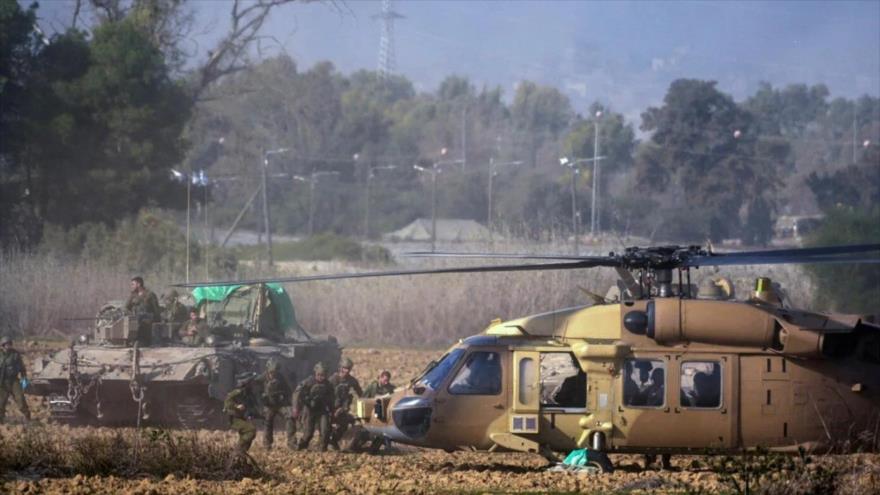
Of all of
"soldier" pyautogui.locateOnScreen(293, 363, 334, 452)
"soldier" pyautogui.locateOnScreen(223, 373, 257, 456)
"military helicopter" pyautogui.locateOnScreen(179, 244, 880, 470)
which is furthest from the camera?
"soldier" pyautogui.locateOnScreen(293, 363, 334, 452)

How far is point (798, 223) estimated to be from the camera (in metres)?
52.5

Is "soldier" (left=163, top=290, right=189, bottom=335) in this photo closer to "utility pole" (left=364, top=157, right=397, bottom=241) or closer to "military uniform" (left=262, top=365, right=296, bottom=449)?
"military uniform" (left=262, top=365, right=296, bottom=449)

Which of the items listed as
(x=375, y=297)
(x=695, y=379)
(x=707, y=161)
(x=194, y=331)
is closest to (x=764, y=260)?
(x=695, y=379)

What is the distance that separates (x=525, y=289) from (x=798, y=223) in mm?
23039

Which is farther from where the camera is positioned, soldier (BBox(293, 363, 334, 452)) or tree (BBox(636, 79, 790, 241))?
tree (BBox(636, 79, 790, 241))

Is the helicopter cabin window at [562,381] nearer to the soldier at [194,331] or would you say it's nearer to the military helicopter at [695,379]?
the military helicopter at [695,379]

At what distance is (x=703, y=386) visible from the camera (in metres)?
13.7

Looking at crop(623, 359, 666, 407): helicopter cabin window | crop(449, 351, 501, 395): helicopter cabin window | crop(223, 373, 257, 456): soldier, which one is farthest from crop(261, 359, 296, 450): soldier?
crop(623, 359, 666, 407): helicopter cabin window

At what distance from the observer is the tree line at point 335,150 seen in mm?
38625

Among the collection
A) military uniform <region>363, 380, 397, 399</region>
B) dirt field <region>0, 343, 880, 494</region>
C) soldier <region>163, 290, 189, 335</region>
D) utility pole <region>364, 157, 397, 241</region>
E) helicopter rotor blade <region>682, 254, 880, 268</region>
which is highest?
utility pole <region>364, 157, 397, 241</region>

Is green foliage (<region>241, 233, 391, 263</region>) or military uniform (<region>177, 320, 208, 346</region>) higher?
green foliage (<region>241, 233, 391, 263</region>)

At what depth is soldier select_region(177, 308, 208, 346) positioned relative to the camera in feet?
68.5

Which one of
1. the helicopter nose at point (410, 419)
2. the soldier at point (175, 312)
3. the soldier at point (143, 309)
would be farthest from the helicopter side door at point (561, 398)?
the soldier at point (175, 312)

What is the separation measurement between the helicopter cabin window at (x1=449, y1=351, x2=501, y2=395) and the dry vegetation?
57.6ft
